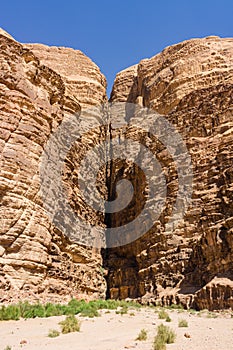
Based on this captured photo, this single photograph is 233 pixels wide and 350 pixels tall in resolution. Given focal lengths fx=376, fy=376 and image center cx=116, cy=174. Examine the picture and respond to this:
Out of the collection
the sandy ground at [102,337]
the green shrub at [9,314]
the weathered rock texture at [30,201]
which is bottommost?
the sandy ground at [102,337]

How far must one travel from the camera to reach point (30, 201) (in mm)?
17219

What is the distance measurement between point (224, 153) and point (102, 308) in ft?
37.0

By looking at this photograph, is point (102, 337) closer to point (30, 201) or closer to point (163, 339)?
point (163, 339)

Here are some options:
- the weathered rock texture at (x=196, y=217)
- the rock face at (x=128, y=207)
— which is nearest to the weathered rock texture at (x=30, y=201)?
the rock face at (x=128, y=207)

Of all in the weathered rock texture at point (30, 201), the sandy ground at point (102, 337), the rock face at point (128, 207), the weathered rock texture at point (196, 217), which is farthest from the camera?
the weathered rock texture at point (196, 217)

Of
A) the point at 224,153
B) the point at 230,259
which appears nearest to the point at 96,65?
the point at 224,153

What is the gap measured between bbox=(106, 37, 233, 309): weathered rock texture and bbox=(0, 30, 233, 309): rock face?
0.06 m

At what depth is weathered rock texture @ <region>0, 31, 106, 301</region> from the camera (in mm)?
15648

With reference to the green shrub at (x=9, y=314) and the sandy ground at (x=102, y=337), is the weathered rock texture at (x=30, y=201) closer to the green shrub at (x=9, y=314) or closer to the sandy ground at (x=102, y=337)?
the green shrub at (x=9, y=314)

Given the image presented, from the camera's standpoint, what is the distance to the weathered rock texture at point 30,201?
1565 centimetres

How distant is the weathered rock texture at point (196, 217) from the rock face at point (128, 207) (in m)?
0.06

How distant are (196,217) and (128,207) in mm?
6785

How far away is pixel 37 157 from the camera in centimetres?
1836

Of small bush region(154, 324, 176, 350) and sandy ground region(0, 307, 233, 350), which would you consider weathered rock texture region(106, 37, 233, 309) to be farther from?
small bush region(154, 324, 176, 350)
